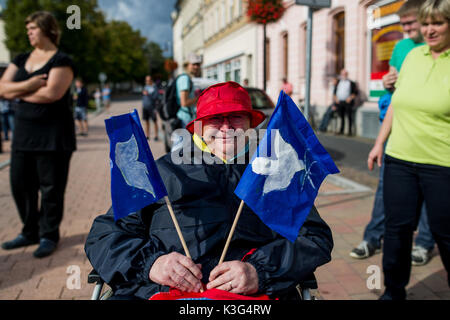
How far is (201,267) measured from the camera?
5.30 ft

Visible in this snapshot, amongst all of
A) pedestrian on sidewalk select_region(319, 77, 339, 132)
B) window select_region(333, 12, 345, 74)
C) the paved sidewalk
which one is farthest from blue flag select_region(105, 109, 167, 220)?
window select_region(333, 12, 345, 74)

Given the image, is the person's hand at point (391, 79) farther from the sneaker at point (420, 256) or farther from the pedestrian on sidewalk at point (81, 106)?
the pedestrian on sidewalk at point (81, 106)

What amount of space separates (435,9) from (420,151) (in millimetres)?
744

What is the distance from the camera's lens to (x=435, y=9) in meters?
2.17

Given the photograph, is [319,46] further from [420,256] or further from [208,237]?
[208,237]

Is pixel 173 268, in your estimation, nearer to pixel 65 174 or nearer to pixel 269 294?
pixel 269 294

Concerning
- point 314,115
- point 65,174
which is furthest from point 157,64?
point 65,174

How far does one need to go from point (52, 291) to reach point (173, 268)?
1917 millimetres

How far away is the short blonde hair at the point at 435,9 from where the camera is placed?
7.07 ft

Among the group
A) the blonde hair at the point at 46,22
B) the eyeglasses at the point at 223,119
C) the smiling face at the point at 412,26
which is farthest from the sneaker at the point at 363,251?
the blonde hair at the point at 46,22

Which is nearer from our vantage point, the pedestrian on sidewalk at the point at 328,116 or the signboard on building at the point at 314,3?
the signboard on building at the point at 314,3

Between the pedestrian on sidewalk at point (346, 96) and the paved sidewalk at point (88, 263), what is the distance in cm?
677

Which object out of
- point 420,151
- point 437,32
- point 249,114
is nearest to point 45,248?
point 249,114

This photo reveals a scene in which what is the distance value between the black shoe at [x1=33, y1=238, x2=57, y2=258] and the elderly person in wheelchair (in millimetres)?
2172
